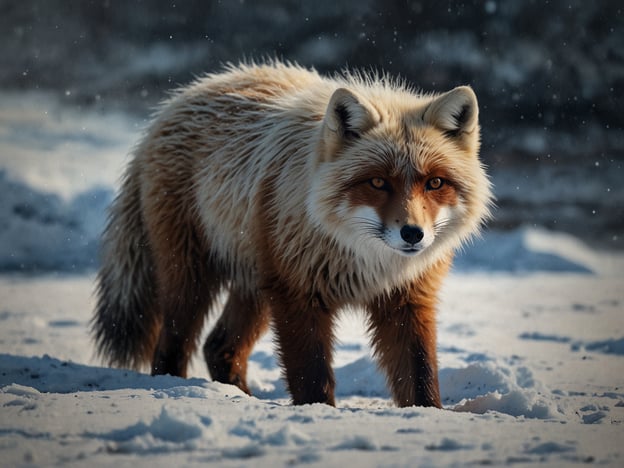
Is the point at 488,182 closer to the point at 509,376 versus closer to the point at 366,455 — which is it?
the point at 509,376

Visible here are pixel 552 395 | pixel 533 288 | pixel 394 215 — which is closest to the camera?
pixel 394 215

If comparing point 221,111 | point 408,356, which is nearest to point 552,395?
point 408,356

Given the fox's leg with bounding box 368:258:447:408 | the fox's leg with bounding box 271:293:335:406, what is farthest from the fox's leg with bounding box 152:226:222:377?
the fox's leg with bounding box 368:258:447:408

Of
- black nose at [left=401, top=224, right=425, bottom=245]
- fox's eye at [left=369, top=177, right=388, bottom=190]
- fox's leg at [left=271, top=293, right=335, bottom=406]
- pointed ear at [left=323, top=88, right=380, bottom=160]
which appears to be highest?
pointed ear at [left=323, top=88, right=380, bottom=160]

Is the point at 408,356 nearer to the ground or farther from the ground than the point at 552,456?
farther from the ground

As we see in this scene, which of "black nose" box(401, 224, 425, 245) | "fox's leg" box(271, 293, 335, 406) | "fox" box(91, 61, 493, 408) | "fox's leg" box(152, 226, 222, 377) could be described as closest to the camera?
"black nose" box(401, 224, 425, 245)

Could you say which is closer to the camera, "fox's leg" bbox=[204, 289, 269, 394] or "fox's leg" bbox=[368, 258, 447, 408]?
"fox's leg" bbox=[368, 258, 447, 408]

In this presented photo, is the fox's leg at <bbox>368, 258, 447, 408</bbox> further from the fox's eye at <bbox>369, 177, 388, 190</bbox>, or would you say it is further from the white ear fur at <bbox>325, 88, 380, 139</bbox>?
the white ear fur at <bbox>325, 88, 380, 139</bbox>

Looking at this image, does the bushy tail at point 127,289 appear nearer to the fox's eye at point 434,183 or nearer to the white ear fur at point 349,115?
the white ear fur at point 349,115

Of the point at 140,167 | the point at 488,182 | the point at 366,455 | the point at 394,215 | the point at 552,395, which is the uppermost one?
the point at 140,167

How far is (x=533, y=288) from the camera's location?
12273 millimetres

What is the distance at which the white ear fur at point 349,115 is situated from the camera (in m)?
4.23

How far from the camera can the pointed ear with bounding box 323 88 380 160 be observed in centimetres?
424

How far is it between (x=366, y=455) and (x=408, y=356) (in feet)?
6.00
